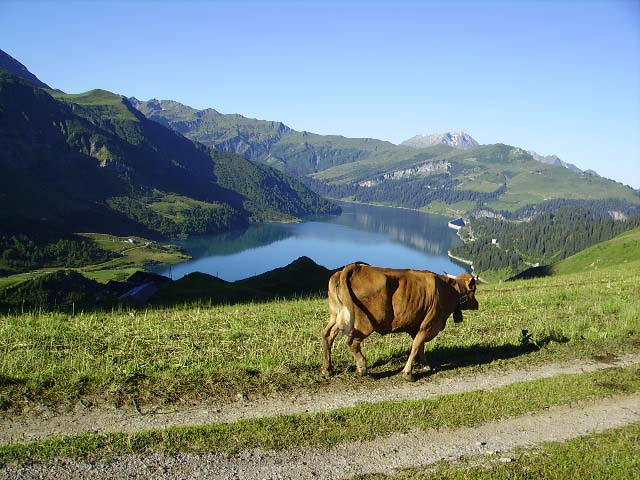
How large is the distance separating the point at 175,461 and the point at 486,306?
18753 millimetres

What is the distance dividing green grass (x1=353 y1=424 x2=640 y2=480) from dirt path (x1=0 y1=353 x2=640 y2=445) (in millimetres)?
2894

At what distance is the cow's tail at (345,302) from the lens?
12195mm

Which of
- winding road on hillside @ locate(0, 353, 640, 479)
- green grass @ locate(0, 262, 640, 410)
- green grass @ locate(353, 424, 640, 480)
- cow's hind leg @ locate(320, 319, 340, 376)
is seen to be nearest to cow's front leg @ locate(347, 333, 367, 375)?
green grass @ locate(0, 262, 640, 410)

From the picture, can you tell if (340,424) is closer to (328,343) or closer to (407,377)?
(328,343)

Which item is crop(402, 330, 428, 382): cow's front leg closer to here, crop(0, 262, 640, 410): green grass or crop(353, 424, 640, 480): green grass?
crop(0, 262, 640, 410): green grass

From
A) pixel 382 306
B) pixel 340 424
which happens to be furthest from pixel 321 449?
pixel 382 306

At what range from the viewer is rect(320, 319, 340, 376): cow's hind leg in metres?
12.6

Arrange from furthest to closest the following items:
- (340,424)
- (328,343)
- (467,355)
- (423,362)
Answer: (467,355) → (423,362) → (328,343) → (340,424)

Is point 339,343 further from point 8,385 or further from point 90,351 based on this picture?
point 8,385

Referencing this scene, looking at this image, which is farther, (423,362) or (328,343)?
(423,362)

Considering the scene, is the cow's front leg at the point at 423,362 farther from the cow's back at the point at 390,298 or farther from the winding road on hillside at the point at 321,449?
the cow's back at the point at 390,298

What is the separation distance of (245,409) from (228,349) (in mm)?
4357

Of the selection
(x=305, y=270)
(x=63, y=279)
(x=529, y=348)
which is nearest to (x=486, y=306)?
(x=529, y=348)

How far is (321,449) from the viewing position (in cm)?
918
